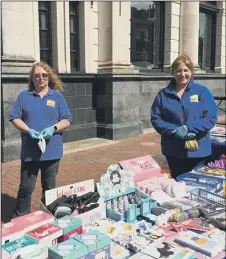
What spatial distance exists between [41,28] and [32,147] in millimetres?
5675

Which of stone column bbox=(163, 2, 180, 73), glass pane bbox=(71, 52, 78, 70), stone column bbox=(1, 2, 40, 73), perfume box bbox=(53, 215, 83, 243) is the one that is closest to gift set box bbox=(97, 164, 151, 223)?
perfume box bbox=(53, 215, 83, 243)

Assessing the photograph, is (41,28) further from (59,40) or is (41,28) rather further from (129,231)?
(129,231)

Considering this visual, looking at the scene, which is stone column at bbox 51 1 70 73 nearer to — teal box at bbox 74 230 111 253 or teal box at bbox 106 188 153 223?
teal box at bbox 106 188 153 223

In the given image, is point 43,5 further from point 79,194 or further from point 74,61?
point 79,194

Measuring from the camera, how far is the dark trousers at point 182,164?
3414 millimetres

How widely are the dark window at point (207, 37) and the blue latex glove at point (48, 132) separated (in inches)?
456

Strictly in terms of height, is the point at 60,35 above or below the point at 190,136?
above

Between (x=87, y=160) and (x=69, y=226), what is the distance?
477 cm

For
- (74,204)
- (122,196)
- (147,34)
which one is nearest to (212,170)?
(122,196)

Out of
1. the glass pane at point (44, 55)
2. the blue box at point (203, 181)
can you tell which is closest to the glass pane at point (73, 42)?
the glass pane at point (44, 55)

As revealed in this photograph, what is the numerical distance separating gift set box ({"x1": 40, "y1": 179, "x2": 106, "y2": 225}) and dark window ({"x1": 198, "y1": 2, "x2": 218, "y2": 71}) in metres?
12.0

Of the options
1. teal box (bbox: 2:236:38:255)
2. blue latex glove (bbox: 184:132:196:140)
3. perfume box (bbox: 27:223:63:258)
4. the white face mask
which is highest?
blue latex glove (bbox: 184:132:196:140)

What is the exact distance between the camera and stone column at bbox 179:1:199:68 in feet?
37.8

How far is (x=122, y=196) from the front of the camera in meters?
2.73
